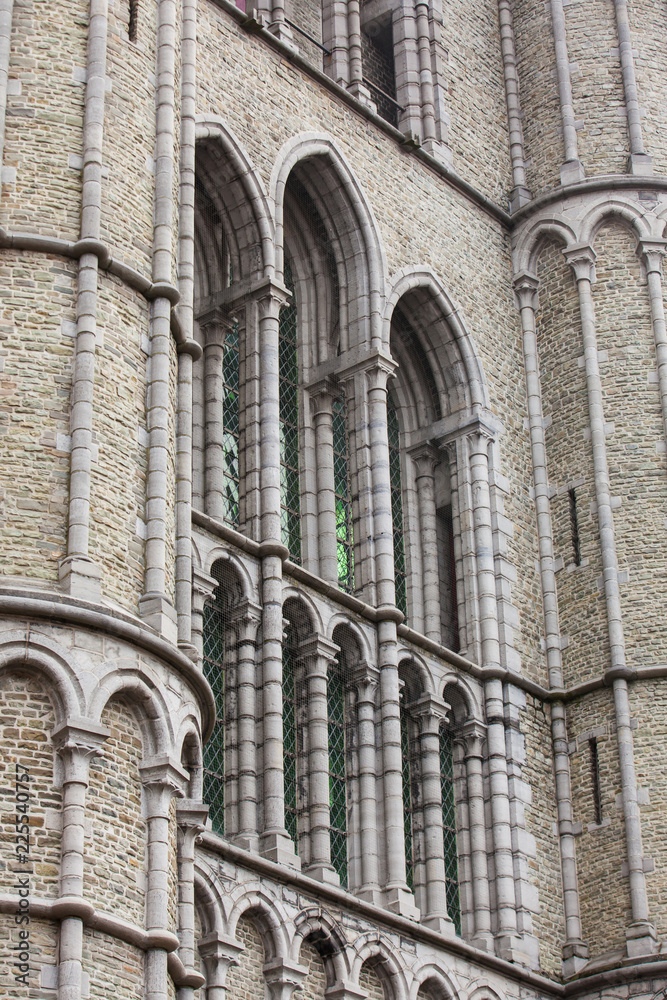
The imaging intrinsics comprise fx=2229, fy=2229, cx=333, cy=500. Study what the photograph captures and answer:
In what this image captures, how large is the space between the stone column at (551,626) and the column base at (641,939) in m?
0.50

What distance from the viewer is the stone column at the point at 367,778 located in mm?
18125

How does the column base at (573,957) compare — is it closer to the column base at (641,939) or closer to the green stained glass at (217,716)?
the column base at (641,939)

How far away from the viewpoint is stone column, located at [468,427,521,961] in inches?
766

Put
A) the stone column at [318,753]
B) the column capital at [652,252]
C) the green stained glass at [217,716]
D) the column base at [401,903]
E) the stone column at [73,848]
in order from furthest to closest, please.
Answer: the column capital at [652,252] → the column base at [401,903] → the stone column at [318,753] → the green stained glass at [217,716] → the stone column at [73,848]

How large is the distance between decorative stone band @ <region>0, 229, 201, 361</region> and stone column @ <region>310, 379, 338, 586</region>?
3.87 meters

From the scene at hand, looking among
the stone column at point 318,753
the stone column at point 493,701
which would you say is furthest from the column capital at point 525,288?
the stone column at point 318,753

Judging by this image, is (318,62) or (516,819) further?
(318,62)

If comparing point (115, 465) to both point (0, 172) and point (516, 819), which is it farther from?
point (516, 819)

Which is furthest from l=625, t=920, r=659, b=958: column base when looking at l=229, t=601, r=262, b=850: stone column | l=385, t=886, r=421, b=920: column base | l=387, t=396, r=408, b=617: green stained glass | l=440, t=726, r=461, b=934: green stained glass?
l=229, t=601, r=262, b=850: stone column

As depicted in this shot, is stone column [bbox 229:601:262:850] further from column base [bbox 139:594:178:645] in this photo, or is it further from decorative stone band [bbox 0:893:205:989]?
decorative stone band [bbox 0:893:205:989]

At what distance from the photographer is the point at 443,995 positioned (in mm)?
18312

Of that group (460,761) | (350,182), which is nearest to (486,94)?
(350,182)

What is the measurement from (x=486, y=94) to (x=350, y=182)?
3949 millimetres

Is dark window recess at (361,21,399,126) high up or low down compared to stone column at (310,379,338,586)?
up
